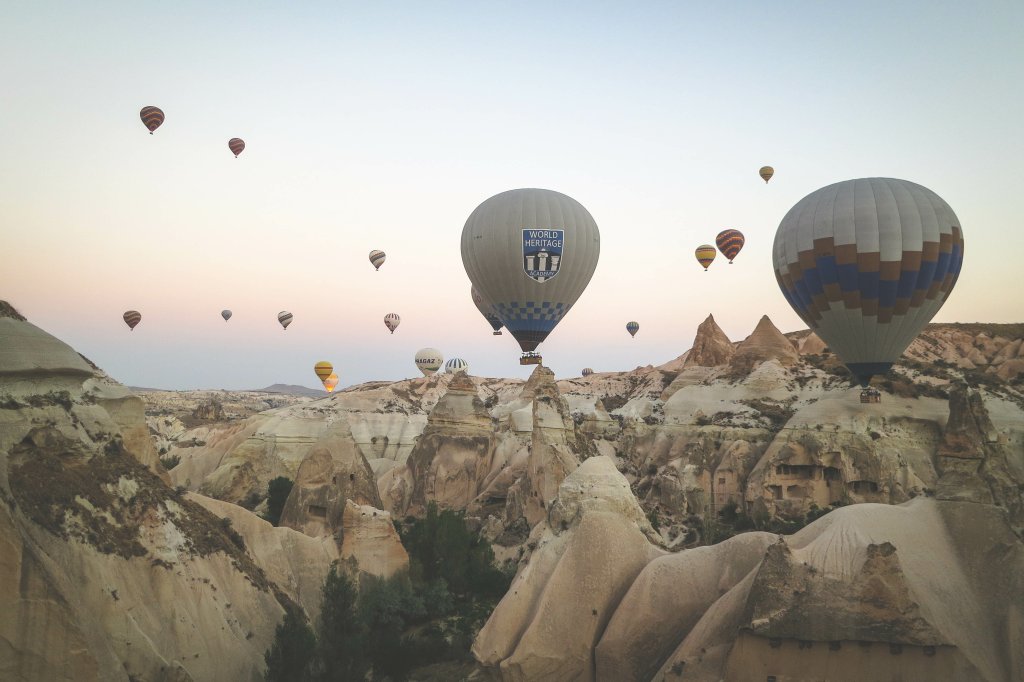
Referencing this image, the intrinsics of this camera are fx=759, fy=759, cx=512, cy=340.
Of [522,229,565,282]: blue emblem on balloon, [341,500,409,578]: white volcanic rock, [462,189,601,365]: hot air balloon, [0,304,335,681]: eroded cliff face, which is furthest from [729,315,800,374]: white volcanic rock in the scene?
[0,304,335,681]: eroded cliff face

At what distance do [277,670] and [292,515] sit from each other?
1075 cm

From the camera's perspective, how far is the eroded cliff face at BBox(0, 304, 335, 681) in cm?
1020

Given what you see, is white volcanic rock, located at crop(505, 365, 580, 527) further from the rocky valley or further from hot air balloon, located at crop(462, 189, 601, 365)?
hot air balloon, located at crop(462, 189, 601, 365)

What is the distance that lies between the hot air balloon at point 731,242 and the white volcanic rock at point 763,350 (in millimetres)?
6413

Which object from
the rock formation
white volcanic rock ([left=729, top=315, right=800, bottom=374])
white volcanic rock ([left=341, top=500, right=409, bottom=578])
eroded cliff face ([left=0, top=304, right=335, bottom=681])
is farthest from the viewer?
the rock formation

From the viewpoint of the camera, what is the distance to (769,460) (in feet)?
125

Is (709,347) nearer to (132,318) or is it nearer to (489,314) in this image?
(489,314)

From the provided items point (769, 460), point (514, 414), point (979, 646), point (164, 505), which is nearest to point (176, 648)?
point (164, 505)

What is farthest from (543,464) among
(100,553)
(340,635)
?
(100,553)

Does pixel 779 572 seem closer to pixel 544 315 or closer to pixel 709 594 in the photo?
pixel 709 594

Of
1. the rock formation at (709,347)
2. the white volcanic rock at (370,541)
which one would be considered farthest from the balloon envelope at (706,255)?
the white volcanic rock at (370,541)

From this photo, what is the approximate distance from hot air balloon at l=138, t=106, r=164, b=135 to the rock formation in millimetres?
46747

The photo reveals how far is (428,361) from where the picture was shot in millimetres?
115688

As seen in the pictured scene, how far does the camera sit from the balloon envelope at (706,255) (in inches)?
2442
